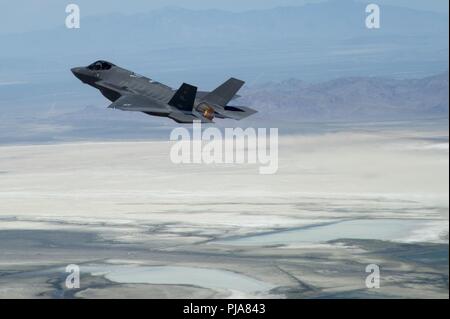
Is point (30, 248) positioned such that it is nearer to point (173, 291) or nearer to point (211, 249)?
point (211, 249)

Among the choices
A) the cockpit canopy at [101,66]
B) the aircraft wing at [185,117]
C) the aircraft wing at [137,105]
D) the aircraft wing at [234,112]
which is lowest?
the aircraft wing at [185,117]

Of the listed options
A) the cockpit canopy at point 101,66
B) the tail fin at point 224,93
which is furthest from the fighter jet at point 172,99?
the cockpit canopy at point 101,66

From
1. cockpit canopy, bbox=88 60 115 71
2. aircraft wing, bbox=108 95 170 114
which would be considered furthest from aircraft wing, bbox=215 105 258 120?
cockpit canopy, bbox=88 60 115 71

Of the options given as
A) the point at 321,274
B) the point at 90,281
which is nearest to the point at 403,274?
the point at 321,274

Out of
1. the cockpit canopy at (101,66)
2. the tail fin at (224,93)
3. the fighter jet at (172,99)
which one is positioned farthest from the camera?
the cockpit canopy at (101,66)

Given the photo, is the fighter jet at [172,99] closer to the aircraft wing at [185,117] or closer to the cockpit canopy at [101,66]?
the aircraft wing at [185,117]

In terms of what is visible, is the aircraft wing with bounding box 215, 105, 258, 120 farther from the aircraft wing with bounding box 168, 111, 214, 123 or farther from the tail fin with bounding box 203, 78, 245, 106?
the aircraft wing with bounding box 168, 111, 214, 123
